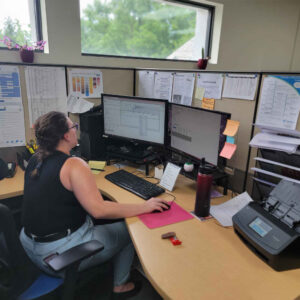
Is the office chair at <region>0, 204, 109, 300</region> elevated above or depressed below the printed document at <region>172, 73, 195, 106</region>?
below

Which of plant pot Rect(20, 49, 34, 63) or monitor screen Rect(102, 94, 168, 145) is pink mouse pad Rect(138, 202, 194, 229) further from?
plant pot Rect(20, 49, 34, 63)

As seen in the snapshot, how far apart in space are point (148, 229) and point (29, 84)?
4.38ft

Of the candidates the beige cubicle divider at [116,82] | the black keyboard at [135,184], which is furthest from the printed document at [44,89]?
the black keyboard at [135,184]

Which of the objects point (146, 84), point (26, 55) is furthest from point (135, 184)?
point (26, 55)

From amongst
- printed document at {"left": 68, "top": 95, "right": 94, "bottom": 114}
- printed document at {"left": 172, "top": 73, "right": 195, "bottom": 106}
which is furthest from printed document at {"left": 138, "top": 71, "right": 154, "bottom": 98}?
printed document at {"left": 68, "top": 95, "right": 94, "bottom": 114}

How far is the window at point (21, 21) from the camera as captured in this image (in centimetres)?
214

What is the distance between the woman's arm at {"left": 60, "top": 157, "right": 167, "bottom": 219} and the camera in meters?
1.17

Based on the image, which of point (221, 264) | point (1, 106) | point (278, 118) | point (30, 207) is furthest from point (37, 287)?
point (278, 118)

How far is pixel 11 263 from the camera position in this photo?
100cm

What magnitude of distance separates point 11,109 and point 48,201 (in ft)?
3.06

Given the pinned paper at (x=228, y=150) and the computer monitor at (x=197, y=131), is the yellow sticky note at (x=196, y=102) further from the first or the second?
the pinned paper at (x=228, y=150)

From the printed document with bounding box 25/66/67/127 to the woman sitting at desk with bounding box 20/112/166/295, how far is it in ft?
2.29

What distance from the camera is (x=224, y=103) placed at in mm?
1525

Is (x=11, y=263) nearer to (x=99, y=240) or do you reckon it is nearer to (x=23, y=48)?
(x=99, y=240)
